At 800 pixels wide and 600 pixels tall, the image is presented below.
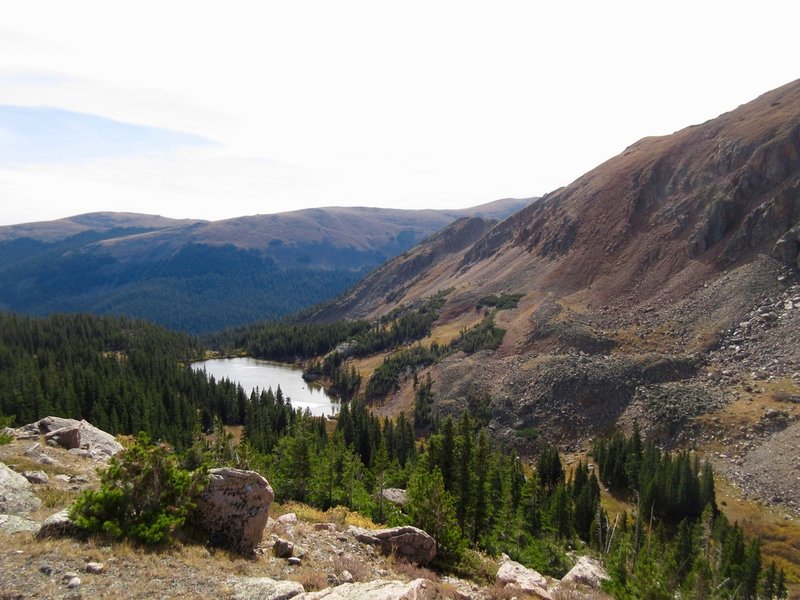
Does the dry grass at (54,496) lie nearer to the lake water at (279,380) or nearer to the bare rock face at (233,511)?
the bare rock face at (233,511)

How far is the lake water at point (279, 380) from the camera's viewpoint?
141 meters

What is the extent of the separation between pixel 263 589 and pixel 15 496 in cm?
1405

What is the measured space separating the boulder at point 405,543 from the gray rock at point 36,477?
17303mm

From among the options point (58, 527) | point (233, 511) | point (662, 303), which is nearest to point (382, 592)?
point (233, 511)

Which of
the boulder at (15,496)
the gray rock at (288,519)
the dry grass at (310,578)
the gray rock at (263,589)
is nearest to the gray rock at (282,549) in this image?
the dry grass at (310,578)

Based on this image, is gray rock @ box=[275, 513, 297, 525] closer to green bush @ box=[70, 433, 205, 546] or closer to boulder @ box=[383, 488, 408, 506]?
green bush @ box=[70, 433, 205, 546]

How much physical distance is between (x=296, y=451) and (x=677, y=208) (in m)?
124

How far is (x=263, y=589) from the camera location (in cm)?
1672

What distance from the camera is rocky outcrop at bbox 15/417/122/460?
37.6 meters

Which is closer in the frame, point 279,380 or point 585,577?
point 585,577

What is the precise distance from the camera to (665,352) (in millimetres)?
95750

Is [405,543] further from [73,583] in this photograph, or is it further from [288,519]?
[73,583]

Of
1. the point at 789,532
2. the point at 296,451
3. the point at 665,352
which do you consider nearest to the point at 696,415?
the point at 665,352

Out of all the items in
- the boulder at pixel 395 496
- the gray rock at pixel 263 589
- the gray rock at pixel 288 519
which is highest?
the gray rock at pixel 263 589
